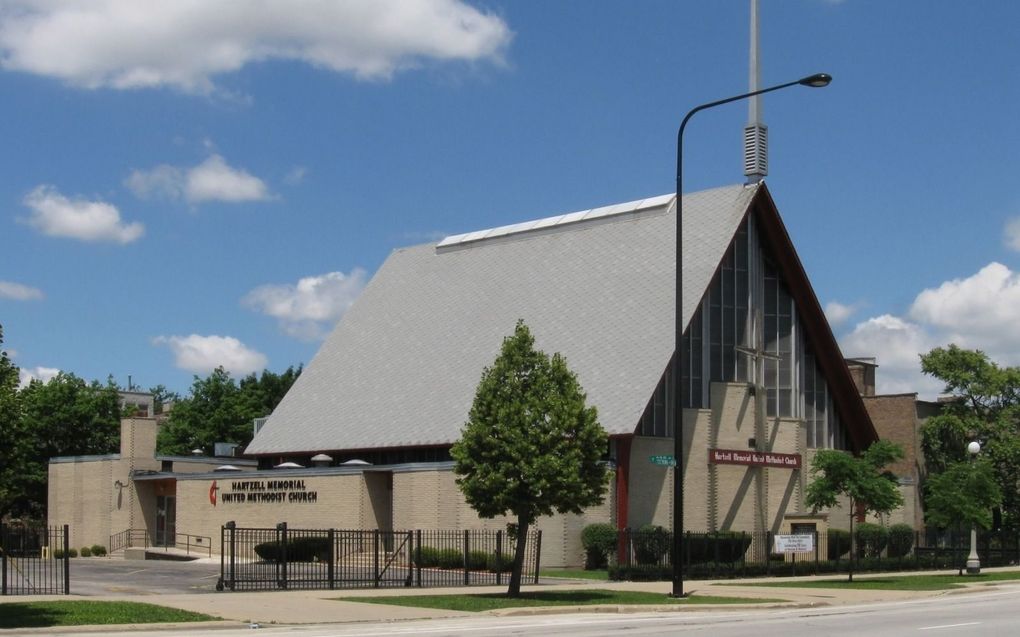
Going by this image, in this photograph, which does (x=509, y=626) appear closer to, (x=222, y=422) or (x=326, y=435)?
(x=326, y=435)

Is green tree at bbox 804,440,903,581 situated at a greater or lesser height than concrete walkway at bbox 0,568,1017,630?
greater

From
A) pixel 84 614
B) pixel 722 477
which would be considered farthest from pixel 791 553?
pixel 84 614

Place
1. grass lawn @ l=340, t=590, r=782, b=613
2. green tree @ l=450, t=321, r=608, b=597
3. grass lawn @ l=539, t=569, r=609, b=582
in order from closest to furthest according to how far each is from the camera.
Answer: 1. grass lawn @ l=340, t=590, r=782, b=613
2. green tree @ l=450, t=321, r=608, b=597
3. grass lawn @ l=539, t=569, r=609, b=582

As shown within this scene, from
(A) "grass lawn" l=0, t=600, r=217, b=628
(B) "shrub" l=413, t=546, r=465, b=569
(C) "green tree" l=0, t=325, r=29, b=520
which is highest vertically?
(C) "green tree" l=0, t=325, r=29, b=520

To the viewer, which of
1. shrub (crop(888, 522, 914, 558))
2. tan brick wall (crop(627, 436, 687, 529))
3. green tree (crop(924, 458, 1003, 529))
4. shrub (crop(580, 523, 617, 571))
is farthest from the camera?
shrub (crop(888, 522, 914, 558))

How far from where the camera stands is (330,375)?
64.5m

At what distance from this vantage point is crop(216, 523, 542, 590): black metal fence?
36.3m

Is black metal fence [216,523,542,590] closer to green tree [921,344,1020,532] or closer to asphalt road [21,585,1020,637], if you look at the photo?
asphalt road [21,585,1020,637]

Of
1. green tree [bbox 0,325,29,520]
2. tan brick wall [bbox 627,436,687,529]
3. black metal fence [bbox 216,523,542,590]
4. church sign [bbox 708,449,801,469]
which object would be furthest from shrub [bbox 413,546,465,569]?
green tree [bbox 0,325,29,520]

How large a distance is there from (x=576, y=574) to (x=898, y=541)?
18587 millimetres

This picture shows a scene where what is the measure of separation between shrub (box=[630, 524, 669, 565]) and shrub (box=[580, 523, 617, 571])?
192cm

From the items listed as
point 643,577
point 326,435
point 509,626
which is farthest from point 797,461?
point 509,626

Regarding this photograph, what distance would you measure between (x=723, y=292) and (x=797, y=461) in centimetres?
766

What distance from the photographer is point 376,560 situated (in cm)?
3728
